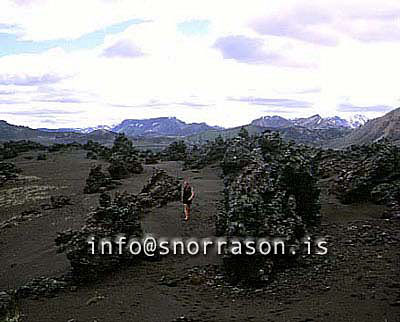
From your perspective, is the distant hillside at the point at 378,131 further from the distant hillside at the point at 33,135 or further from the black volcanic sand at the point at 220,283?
the black volcanic sand at the point at 220,283

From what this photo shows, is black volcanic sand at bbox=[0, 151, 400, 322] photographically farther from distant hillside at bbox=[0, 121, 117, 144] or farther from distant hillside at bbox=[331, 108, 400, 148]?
distant hillside at bbox=[0, 121, 117, 144]

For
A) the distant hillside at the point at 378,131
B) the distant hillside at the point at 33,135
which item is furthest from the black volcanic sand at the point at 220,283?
the distant hillside at the point at 33,135

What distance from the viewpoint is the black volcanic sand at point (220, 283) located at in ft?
33.7

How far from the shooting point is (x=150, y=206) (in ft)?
70.3

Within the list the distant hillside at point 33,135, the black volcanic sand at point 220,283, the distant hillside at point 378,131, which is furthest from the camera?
the distant hillside at point 33,135

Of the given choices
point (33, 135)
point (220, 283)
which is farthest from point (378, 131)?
point (220, 283)

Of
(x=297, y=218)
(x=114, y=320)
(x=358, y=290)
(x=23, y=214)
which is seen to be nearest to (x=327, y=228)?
(x=297, y=218)

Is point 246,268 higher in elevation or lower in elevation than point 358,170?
lower

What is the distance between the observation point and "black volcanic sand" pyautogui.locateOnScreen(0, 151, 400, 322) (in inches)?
404

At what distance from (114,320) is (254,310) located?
8.73ft

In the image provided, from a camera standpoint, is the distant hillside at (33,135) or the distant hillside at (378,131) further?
the distant hillside at (33,135)

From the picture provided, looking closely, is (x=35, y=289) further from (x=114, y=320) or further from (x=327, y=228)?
(x=327, y=228)

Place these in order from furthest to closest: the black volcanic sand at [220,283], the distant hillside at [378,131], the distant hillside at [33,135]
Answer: the distant hillside at [33,135], the distant hillside at [378,131], the black volcanic sand at [220,283]

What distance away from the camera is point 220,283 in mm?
12547
